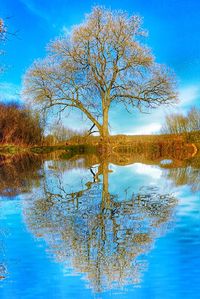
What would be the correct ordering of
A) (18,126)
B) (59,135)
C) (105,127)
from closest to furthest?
(105,127) < (18,126) < (59,135)

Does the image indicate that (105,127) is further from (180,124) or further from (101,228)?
(101,228)

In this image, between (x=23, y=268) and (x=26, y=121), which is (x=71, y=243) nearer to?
(x=23, y=268)

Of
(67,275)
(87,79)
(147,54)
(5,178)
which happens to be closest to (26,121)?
(87,79)

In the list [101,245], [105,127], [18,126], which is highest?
[18,126]

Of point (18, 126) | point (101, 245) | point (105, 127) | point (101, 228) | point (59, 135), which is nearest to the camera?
point (101, 245)

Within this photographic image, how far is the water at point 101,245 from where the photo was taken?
2465mm

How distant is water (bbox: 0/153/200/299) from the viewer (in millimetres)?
2465

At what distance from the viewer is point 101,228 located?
3857mm

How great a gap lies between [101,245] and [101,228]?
550 millimetres

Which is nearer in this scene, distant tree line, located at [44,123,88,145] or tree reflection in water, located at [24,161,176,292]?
tree reflection in water, located at [24,161,176,292]

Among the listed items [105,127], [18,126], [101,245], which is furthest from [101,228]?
[18,126]

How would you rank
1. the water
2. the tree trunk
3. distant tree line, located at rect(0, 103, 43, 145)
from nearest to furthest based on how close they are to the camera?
1. the water
2. the tree trunk
3. distant tree line, located at rect(0, 103, 43, 145)

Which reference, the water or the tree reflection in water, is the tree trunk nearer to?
the tree reflection in water

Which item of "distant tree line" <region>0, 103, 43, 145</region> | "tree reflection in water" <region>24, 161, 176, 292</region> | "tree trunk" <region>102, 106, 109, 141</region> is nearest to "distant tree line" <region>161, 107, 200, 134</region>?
"tree trunk" <region>102, 106, 109, 141</region>
